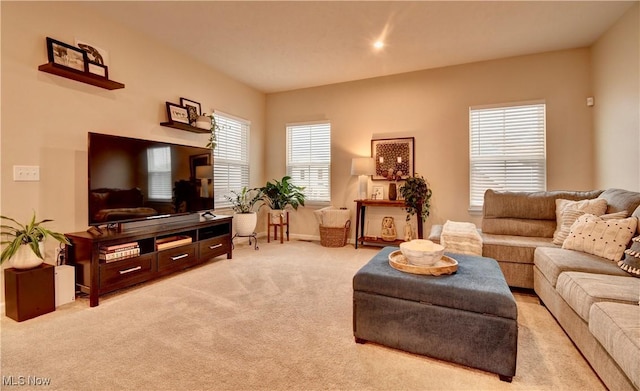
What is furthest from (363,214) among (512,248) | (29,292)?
(29,292)

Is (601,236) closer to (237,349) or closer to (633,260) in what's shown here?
(633,260)

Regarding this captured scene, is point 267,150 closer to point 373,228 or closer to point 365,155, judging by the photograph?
point 365,155

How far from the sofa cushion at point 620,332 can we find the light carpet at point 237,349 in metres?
0.33

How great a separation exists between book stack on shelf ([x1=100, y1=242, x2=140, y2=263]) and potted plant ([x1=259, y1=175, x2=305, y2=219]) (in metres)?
2.51

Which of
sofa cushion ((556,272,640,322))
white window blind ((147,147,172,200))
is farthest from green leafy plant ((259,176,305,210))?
sofa cushion ((556,272,640,322))

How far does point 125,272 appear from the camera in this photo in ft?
8.77

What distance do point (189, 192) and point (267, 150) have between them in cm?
235

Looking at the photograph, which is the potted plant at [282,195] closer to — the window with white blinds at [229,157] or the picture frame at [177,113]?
the window with white blinds at [229,157]

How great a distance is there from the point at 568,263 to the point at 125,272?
3.59 metres

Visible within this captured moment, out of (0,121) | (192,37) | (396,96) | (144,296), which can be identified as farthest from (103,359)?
(396,96)

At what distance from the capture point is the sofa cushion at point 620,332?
117 centimetres
